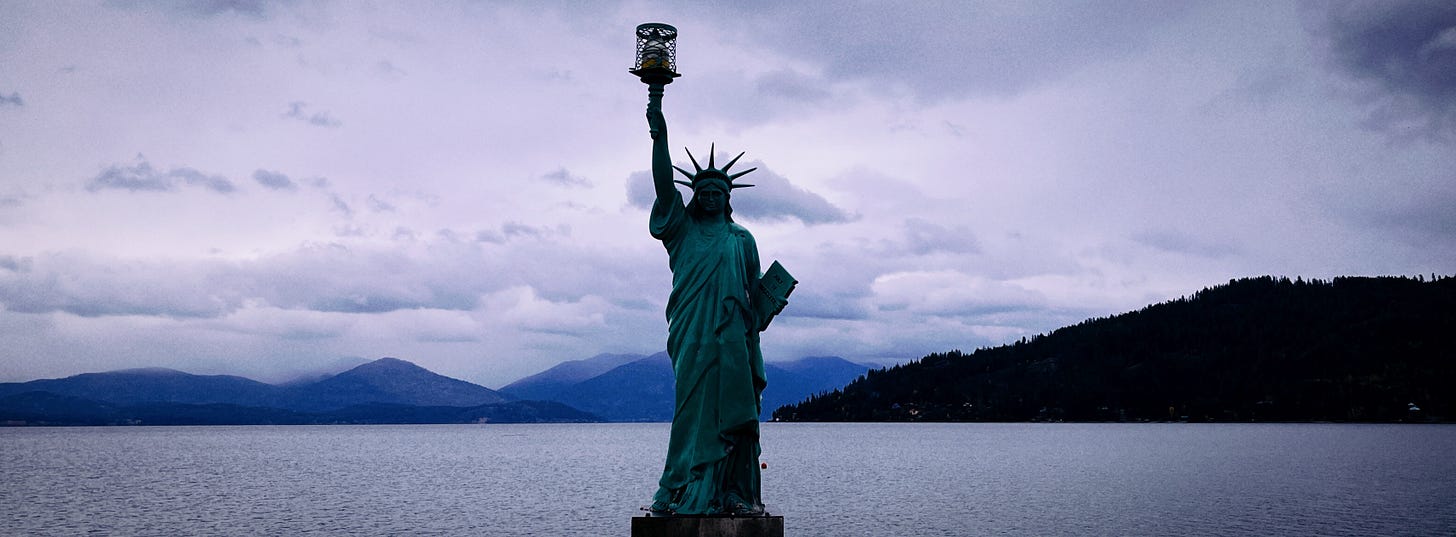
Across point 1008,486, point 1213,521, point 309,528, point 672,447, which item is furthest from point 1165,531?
point 672,447

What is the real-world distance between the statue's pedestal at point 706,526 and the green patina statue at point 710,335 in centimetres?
32

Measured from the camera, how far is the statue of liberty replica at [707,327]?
11.7 meters

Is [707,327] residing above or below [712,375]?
above

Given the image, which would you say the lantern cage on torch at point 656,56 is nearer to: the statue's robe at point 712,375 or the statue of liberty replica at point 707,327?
the statue of liberty replica at point 707,327

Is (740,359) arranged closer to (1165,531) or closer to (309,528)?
(1165,531)

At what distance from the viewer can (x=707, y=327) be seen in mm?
11945

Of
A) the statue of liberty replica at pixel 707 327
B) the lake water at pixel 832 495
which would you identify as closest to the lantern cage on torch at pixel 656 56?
the statue of liberty replica at pixel 707 327

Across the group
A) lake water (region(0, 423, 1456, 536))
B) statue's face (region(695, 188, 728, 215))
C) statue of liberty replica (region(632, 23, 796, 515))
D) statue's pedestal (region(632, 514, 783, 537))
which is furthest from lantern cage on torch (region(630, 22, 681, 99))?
lake water (region(0, 423, 1456, 536))

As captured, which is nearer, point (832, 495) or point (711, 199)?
point (711, 199)

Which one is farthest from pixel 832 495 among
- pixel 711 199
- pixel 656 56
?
pixel 656 56

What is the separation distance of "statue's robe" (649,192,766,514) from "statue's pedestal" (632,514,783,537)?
0.32 meters

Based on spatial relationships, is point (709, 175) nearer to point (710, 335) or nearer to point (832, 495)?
point (710, 335)

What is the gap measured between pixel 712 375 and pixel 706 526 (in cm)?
157

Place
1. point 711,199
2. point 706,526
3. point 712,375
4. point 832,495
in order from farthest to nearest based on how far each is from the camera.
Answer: point 832,495, point 711,199, point 712,375, point 706,526
